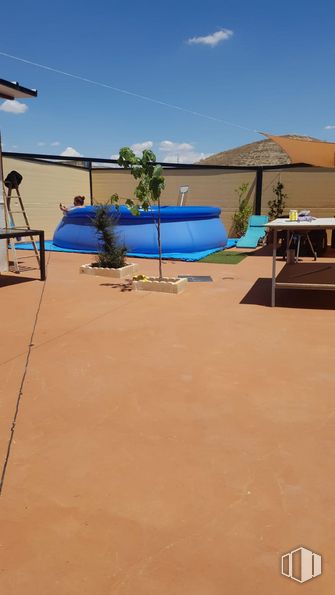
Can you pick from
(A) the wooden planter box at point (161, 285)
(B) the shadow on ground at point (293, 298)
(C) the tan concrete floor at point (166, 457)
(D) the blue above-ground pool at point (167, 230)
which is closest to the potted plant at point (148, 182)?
(A) the wooden planter box at point (161, 285)

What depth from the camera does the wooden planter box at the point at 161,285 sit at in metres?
6.53

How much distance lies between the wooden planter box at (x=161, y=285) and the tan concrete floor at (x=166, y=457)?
1790mm

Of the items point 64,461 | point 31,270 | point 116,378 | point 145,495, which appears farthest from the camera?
point 31,270

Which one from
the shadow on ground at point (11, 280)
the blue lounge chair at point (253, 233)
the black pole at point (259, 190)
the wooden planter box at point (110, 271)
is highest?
the black pole at point (259, 190)

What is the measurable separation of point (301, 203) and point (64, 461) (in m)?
12.9

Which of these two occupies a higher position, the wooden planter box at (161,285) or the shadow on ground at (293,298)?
the wooden planter box at (161,285)

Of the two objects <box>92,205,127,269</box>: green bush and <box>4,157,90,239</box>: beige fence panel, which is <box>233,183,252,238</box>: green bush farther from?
<box>92,205,127,269</box>: green bush

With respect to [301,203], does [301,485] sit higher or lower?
lower

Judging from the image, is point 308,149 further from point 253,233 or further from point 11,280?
Answer: point 11,280

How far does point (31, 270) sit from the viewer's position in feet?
28.4

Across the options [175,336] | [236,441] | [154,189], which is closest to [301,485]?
[236,441]

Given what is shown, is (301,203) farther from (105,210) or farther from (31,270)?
(31,270)

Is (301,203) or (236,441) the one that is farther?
(301,203)

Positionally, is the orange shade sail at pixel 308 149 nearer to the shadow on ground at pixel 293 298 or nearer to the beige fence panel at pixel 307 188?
the shadow on ground at pixel 293 298
